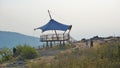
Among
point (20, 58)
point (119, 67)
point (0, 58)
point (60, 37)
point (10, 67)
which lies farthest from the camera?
point (60, 37)

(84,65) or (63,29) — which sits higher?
(63,29)

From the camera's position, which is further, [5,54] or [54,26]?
[54,26]

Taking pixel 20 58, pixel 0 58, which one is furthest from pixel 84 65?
pixel 0 58

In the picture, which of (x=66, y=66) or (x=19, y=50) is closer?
(x=66, y=66)

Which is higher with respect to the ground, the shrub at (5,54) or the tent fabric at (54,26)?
the tent fabric at (54,26)

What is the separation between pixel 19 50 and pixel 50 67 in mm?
19650

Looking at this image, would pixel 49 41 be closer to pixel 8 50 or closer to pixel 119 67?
pixel 8 50

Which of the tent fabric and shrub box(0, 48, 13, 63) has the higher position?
the tent fabric

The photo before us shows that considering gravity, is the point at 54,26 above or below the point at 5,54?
above

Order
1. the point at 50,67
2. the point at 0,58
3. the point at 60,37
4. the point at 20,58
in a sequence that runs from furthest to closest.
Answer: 1. the point at 60,37
2. the point at 0,58
3. the point at 20,58
4. the point at 50,67

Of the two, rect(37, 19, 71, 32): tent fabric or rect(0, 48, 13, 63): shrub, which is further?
rect(37, 19, 71, 32): tent fabric

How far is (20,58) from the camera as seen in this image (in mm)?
31938

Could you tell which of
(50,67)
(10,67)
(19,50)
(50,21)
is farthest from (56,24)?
(50,67)

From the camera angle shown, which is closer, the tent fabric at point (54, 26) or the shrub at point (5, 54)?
the shrub at point (5, 54)
